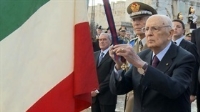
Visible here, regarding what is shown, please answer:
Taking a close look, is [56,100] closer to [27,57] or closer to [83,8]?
[27,57]

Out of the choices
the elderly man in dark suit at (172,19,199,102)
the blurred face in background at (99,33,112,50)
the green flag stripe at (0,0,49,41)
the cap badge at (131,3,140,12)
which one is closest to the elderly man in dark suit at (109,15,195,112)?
the green flag stripe at (0,0,49,41)

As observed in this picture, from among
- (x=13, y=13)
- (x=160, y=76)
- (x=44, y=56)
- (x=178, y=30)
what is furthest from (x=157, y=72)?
(x=178, y=30)

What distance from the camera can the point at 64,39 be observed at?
248 cm

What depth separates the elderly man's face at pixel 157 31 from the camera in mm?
3010

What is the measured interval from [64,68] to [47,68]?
4.2 inches

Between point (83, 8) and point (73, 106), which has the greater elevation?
point (83, 8)

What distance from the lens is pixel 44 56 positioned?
2.45 m

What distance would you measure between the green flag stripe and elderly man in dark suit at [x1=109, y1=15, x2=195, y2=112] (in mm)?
800

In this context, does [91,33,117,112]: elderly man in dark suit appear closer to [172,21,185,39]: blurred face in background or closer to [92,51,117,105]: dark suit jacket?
[92,51,117,105]: dark suit jacket

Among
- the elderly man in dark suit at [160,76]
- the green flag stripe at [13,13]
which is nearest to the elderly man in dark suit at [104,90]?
the elderly man in dark suit at [160,76]

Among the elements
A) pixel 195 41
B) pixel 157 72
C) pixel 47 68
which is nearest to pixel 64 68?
pixel 47 68

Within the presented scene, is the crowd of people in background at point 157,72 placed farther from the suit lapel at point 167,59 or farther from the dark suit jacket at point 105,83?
the dark suit jacket at point 105,83

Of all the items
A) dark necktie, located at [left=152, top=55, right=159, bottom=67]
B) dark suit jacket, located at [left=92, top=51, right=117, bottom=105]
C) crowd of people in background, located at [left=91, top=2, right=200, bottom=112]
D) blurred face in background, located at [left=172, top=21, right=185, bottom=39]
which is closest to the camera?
crowd of people in background, located at [left=91, top=2, right=200, bottom=112]

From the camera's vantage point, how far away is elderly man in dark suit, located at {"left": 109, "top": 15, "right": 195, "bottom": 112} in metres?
2.79
